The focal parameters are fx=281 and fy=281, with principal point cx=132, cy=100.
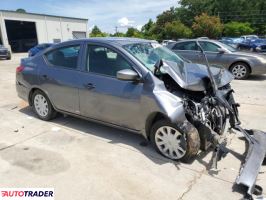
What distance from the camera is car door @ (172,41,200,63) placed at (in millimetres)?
10648

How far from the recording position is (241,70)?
396 inches

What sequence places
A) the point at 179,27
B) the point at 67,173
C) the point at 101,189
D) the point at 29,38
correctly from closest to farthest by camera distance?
1. the point at 101,189
2. the point at 67,173
3. the point at 29,38
4. the point at 179,27

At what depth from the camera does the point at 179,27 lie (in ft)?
179

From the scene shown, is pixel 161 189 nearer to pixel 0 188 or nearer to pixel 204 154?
pixel 204 154

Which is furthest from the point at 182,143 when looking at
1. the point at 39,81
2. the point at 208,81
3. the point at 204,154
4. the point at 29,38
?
the point at 29,38

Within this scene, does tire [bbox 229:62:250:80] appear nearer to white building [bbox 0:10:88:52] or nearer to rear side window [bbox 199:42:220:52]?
rear side window [bbox 199:42:220:52]

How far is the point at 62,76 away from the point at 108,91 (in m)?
1.13

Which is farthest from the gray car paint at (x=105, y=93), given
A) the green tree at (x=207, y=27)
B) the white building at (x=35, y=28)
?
the green tree at (x=207, y=27)

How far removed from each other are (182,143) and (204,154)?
0.58 m

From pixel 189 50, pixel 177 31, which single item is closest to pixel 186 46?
pixel 189 50

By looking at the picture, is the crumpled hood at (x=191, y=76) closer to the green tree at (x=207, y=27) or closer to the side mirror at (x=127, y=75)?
the side mirror at (x=127, y=75)

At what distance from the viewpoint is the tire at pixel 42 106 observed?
18.1 ft

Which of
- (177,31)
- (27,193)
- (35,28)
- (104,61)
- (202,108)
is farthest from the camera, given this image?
(177,31)

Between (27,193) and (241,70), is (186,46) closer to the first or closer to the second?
(241,70)
